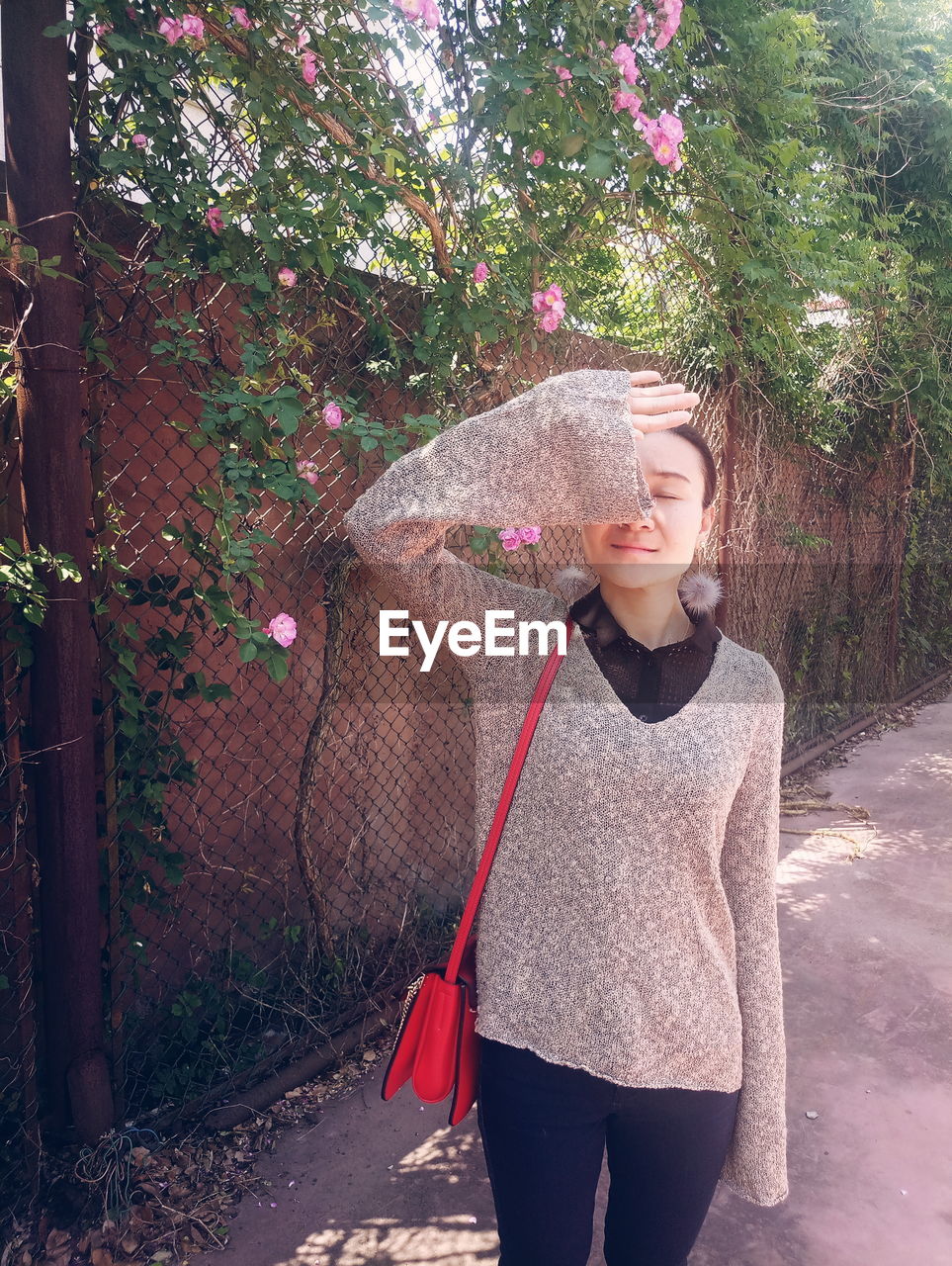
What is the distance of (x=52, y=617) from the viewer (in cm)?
184

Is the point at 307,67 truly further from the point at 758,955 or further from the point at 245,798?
the point at 758,955

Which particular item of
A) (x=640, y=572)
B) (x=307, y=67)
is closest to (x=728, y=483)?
(x=307, y=67)

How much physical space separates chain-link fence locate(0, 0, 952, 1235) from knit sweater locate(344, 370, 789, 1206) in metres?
0.15

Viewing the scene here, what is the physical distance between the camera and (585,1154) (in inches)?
49.6

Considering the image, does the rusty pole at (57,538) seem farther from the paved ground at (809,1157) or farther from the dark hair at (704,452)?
the dark hair at (704,452)

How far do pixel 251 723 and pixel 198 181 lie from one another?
140 centimetres

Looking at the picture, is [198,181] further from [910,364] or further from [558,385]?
[910,364]

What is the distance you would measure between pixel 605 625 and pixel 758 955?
566 millimetres

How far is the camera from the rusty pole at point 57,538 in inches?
68.0

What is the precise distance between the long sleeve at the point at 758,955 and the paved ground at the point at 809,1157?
2.96 feet

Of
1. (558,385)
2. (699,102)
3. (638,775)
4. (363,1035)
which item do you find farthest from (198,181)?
(363,1035)

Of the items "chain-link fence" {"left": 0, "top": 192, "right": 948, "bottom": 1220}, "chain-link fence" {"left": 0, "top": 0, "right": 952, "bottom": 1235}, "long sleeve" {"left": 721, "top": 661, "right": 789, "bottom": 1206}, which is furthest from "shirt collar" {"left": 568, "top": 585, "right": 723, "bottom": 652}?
"chain-link fence" {"left": 0, "top": 192, "right": 948, "bottom": 1220}

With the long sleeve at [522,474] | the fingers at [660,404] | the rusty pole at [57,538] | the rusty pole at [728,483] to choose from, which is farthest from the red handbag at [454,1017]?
the rusty pole at [728,483]

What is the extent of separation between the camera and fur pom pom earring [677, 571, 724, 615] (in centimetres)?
145
